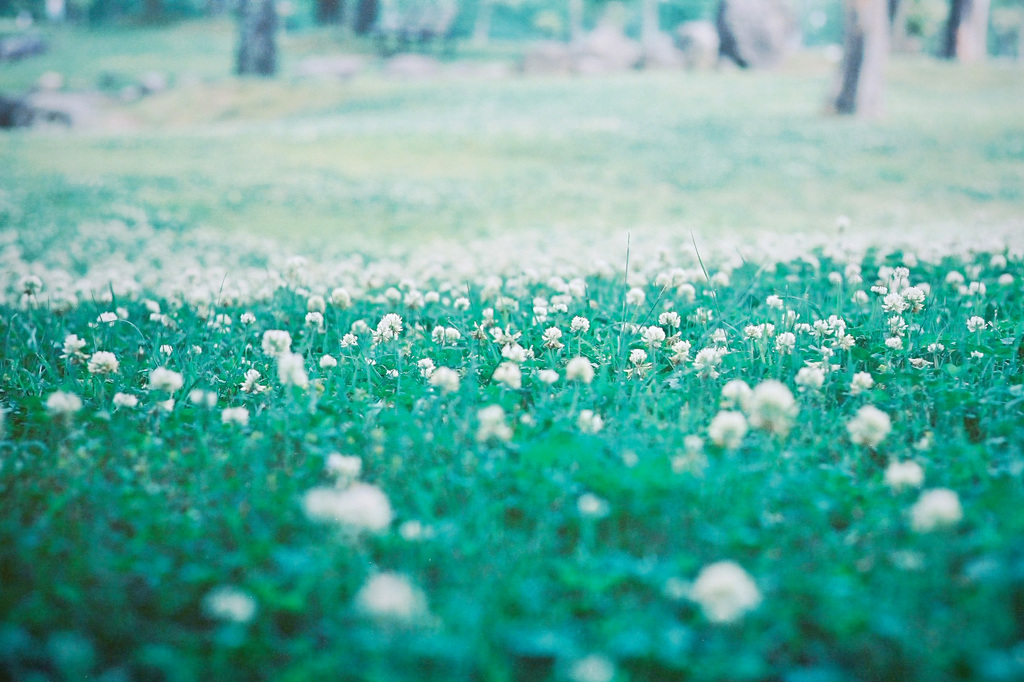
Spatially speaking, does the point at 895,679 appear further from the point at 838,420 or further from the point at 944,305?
the point at 944,305

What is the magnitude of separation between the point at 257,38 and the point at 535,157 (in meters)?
12.7

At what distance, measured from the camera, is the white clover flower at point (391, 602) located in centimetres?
156

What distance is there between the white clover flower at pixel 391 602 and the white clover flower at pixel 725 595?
642 mm

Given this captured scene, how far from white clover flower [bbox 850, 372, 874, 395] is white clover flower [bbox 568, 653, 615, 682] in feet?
5.74

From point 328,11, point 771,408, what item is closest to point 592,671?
point 771,408

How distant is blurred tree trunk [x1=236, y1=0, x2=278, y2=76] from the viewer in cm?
2078

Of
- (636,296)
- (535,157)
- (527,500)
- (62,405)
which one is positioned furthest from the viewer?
(535,157)

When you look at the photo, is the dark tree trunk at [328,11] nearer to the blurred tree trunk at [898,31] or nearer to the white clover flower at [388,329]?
the blurred tree trunk at [898,31]

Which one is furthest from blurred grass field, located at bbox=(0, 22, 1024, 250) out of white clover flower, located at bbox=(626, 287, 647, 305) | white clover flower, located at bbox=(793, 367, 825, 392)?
white clover flower, located at bbox=(793, 367, 825, 392)

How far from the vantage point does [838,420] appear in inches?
105

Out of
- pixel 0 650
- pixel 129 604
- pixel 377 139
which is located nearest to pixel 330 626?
pixel 129 604

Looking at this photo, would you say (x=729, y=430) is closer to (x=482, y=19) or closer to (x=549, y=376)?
(x=549, y=376)

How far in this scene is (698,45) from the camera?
26359 mm

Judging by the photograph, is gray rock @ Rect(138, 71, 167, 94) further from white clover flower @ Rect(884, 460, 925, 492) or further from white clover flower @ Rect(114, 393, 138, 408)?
white clover flower @ Rect(884, 460, 925, 492)
